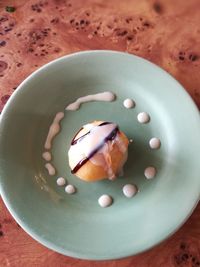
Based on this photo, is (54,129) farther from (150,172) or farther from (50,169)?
(150,172)

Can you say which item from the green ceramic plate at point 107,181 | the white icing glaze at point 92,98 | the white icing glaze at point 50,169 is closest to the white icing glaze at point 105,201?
the green ceramic plate at point 107,181

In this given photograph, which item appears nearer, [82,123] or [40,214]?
[40,214]

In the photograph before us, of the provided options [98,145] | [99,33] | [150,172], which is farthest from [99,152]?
[99,33]

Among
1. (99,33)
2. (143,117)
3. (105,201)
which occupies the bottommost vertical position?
(105,201)

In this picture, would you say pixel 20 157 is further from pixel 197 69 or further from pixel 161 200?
pixel 197 69

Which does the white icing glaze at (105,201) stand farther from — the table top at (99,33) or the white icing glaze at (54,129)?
the table top at (99,33)

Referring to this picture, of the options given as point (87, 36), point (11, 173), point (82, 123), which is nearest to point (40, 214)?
point (11, 173)
